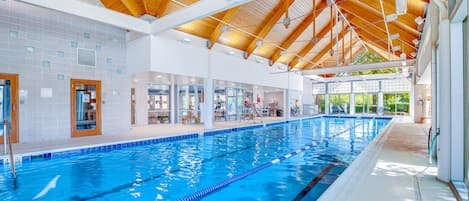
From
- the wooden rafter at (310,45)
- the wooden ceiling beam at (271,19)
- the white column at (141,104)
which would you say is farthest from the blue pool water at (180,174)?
the wooden rafter at (310,45)

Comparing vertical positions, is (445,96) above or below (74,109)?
above

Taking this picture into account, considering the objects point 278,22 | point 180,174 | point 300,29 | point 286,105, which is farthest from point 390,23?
point 180,174

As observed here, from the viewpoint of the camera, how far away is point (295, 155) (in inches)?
220

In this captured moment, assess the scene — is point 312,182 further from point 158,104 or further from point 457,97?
point 158,104

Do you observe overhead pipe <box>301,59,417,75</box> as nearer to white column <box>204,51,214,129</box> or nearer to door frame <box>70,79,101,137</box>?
white column <box>204,51,214,129</box>

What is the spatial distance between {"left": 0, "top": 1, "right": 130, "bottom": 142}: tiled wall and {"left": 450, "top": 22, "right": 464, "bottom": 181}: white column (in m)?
7.82

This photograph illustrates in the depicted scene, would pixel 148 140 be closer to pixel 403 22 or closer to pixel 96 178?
pixel 96 178

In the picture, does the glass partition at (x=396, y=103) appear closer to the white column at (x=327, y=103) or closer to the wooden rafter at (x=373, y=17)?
the white column at (x=327, y=103)

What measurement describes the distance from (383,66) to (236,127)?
7.09 m

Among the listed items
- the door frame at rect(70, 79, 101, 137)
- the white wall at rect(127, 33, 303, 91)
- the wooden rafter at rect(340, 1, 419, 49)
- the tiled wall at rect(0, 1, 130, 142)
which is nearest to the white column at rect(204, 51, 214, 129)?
the white wall at rect(127, 33, 303, 91)

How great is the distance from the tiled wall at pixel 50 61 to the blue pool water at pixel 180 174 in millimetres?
1927

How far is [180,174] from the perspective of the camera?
414cm

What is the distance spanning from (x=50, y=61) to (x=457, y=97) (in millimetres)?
7974

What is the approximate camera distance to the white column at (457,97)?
103 inches
